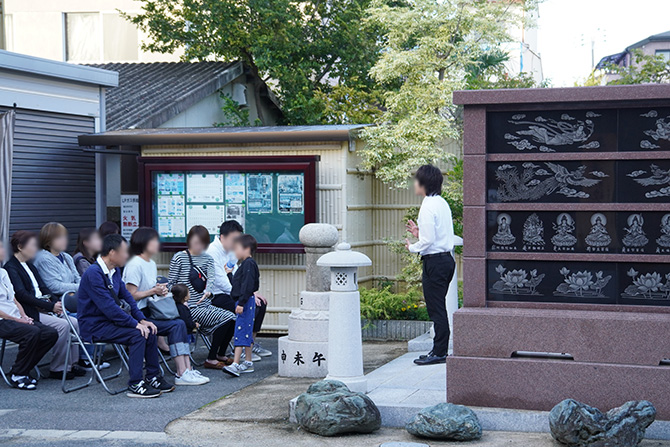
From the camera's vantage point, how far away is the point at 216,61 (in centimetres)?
1883

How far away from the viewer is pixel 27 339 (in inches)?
328

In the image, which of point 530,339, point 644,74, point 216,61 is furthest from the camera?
point 216,61

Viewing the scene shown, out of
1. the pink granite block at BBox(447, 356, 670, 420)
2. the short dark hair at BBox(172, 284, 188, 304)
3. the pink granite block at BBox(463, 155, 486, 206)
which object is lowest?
the pink granite block at BBox(447, 356, 670, 420)

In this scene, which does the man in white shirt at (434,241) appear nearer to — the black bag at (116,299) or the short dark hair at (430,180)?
the short dark hair at (430,180)

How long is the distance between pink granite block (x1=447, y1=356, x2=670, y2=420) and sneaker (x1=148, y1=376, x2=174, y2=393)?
2.90 meters

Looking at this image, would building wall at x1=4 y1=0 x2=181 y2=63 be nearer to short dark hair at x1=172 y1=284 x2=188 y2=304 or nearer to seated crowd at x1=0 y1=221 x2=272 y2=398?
seated crowd at x1=0 y1=221 x2=272 y2=398

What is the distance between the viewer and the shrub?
37.4ft

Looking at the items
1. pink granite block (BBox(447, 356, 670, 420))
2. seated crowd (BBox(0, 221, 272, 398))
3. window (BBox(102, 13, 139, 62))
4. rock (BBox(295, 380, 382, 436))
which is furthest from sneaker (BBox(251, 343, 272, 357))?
window (BBox(102, 13, 139, 62))

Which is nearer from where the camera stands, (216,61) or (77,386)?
(77,386)

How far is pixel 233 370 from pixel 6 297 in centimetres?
240

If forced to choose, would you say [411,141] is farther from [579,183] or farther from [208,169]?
[579,183]

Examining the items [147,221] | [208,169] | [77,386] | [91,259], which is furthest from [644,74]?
[77,386]

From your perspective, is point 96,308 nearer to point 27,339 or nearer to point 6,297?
point 27,339

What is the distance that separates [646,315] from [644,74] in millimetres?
9528
